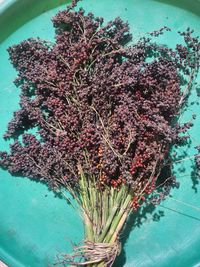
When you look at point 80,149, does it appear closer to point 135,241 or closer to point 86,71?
point 86,71

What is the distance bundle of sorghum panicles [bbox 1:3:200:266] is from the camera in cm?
177

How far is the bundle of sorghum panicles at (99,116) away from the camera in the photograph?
5.81 ft

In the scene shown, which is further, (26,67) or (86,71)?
(26,67)

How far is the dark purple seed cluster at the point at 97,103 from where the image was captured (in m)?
1.78

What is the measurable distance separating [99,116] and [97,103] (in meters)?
0.07

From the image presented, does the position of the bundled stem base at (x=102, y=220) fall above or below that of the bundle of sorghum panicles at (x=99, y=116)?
below

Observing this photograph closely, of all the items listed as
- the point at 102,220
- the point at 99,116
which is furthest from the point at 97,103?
the point at 102,220

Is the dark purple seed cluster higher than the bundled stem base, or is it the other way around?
the dark purple seed cluster

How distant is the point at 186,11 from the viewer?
2090 mm

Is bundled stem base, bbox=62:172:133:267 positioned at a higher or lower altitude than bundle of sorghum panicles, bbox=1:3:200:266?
lower

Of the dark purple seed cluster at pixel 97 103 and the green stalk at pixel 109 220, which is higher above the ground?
the dark purple seed cluster at pixel 97 103

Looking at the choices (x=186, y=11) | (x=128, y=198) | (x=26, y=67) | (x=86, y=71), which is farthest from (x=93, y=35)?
(x=128, y=198)

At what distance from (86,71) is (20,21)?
53 cm

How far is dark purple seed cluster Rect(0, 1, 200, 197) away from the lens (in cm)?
178
